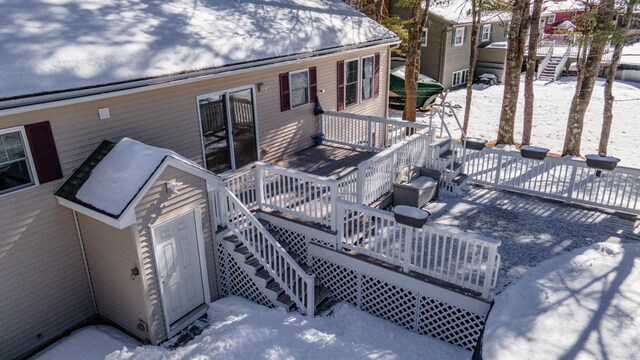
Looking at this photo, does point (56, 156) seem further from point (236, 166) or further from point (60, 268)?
point (236, 166)

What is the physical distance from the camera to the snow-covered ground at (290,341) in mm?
6883

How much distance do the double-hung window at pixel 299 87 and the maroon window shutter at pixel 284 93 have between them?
0.24 metres

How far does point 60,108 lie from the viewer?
22.5 feet

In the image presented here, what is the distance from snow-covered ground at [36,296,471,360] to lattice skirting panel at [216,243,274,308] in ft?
1.07

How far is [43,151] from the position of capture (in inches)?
267

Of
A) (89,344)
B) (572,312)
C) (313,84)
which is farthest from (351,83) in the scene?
(89,344)

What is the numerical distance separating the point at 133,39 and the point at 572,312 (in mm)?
8350

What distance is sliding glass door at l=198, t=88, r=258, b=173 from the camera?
9359mm

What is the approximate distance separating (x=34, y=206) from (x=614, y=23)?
14687 mm

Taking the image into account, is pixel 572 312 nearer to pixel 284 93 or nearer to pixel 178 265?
pixel 178 265

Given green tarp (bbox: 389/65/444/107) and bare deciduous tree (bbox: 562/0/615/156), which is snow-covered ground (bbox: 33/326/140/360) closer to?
bare deciduous tree (bbox: 562/0/615/156)

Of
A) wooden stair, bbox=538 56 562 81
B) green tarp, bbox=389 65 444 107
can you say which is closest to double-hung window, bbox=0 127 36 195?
green tarp, bbox=389 65 444 107

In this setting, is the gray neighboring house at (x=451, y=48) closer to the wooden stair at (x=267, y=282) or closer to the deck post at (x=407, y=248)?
the deck post at (x=407, y=248)

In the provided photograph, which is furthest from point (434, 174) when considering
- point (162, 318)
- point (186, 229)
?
point (162, 318)
